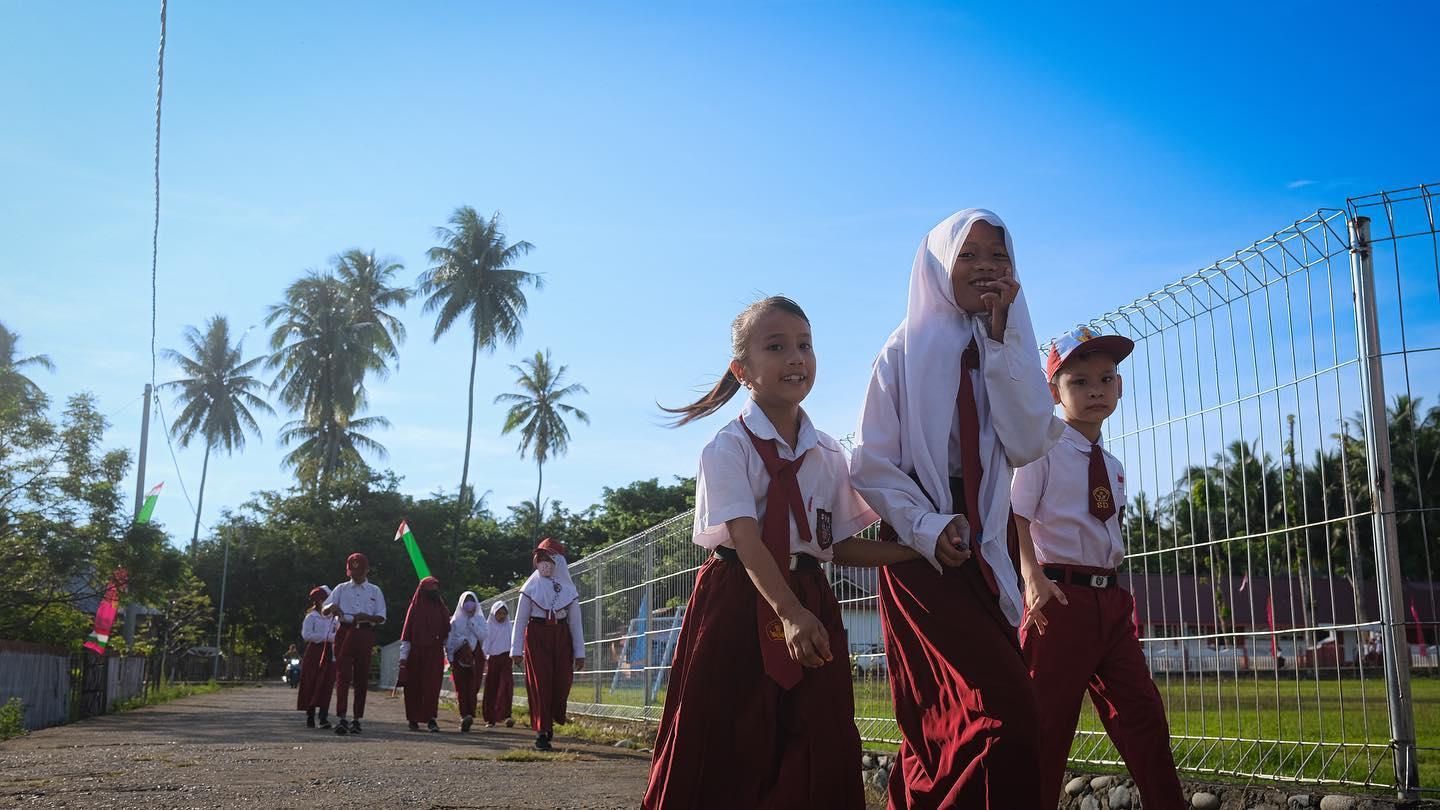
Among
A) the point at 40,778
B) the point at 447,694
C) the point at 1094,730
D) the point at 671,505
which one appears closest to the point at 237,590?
the point at 671,505

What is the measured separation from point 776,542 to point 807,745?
0.53 m

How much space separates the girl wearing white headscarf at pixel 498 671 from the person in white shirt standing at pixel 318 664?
1.97 m

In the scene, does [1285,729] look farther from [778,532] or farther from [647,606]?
[647,606]

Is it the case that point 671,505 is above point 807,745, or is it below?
above

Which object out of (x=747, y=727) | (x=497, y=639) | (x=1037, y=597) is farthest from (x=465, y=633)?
(x=747, y=727)

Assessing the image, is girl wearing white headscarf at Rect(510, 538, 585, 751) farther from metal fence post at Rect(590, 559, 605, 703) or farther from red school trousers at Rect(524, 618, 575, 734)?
metal fence post at Rect(590, 559, 605, 703)

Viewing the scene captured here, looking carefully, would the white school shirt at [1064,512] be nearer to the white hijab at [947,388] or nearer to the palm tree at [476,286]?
the white hijab at [947,388]

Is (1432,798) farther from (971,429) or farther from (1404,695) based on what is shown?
(971,429)

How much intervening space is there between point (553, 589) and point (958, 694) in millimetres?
8526

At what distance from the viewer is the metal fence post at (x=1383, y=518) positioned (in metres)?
4.18

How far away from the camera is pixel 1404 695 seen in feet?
13.7

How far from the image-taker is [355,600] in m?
13.0

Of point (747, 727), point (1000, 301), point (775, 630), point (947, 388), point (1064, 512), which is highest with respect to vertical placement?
point (1000, 301)

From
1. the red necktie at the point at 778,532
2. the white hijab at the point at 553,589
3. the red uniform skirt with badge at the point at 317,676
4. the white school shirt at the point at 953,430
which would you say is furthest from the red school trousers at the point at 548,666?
the white school shirt at the point at 953,430
